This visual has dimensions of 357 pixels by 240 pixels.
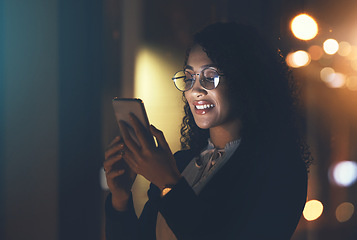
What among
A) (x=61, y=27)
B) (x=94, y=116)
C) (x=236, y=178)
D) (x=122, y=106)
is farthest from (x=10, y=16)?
(x=236, y=178)

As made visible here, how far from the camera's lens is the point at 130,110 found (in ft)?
4.21

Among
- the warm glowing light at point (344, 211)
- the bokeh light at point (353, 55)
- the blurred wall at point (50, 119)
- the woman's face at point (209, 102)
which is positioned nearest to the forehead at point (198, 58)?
the woman's face at point (209, 102)

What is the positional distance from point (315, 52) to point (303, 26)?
1.47 meters

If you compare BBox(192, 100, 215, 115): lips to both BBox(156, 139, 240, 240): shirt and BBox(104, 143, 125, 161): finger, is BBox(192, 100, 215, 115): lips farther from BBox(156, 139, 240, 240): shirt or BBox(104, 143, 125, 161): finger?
BBox(104, 143, 125, 161): finger

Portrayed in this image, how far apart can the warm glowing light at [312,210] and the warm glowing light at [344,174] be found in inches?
16.9

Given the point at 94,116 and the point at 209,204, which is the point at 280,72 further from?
the point at 94,116

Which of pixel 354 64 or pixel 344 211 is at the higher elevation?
pixel 354 64

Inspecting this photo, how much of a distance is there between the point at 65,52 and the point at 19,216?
1.18 meters

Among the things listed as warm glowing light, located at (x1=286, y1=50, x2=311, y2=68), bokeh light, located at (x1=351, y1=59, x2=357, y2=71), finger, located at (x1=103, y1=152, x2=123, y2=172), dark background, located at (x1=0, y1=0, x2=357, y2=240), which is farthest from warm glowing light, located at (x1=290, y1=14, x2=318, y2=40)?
finger, located at (x1=103, y1=152, x2=123, y2=172)

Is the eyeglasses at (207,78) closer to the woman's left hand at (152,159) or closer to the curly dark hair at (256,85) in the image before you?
the curly dark hair at (256,85)

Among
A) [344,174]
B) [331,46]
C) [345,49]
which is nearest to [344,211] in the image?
[344,174]

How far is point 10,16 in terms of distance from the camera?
2.46 metres

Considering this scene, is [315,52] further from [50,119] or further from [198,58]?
[198,58]

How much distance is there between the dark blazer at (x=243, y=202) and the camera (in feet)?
3.73
